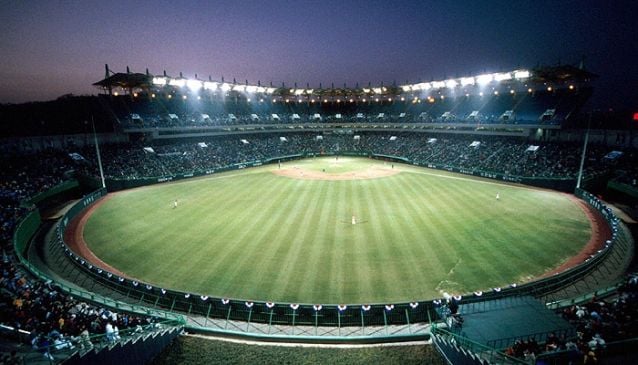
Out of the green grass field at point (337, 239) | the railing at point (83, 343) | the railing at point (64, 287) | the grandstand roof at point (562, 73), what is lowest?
the green grass field at point (337, 239)

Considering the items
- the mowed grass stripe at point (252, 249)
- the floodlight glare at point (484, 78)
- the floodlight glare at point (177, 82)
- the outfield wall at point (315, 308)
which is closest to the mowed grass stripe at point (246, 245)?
the mowed grass stripe at point (252, 249)

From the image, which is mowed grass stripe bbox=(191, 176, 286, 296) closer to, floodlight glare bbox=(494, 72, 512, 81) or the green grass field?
the green grass field

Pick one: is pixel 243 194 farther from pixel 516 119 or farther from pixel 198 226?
pixel 516 119

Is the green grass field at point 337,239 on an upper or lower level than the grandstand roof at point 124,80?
lower

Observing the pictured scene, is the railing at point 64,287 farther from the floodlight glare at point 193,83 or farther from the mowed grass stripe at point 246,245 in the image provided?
the floodlight glare at point 193,83

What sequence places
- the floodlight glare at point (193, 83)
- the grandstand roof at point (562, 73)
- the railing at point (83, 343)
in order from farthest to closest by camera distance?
1. the floodlight glare at point (193, 83)
2. the grandstand roof at point (562, 73)
3. the railing at point (83, 343)

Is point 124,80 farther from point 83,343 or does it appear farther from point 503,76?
point 503,76

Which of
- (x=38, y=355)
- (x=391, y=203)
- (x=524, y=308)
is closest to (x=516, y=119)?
(x=391, y=203)
